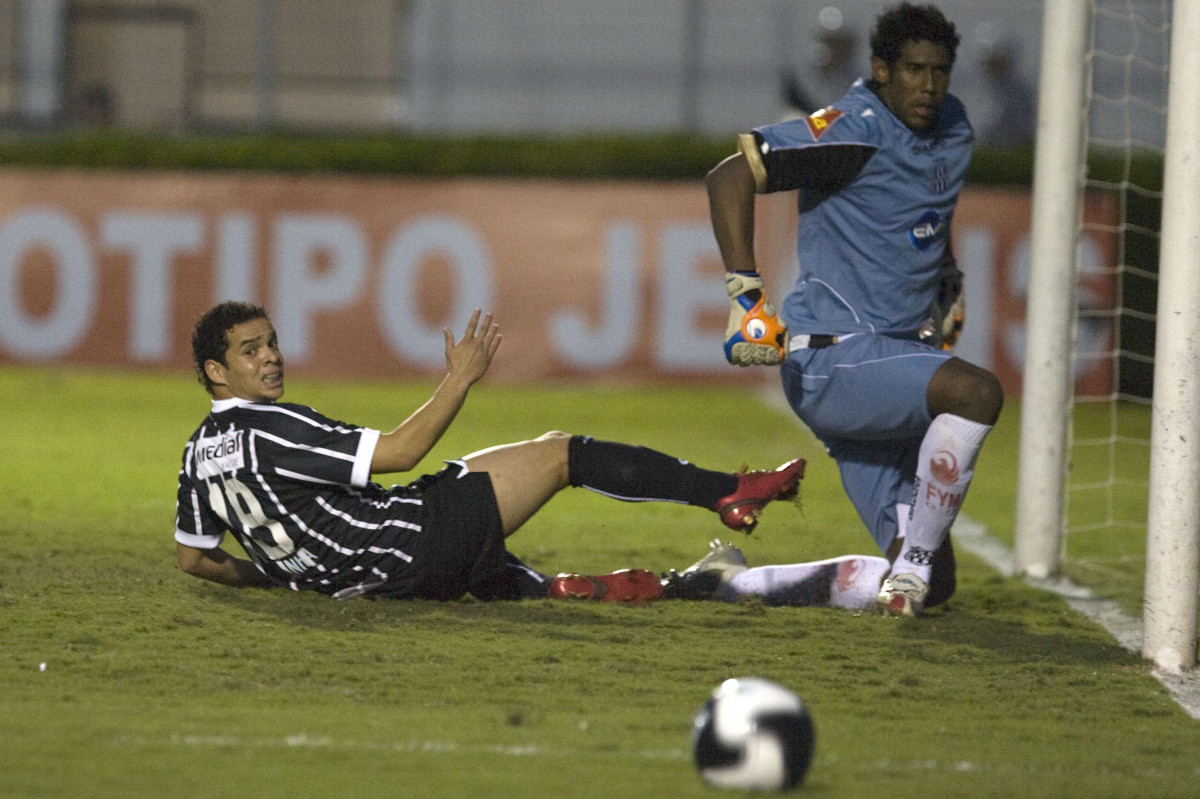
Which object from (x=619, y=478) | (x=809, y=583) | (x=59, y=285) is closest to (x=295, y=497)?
(x=619, y=478)

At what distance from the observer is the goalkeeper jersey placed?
4.93m

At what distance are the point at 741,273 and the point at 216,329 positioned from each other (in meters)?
1.64

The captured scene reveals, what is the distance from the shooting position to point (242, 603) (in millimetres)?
4871

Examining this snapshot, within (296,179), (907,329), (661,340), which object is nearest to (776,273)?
(661,340)

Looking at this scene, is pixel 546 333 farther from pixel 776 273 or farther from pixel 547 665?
pixel 547 665

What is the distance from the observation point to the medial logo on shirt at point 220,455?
15.4 feet

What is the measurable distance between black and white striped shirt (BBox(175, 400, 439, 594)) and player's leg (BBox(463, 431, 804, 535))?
305mm

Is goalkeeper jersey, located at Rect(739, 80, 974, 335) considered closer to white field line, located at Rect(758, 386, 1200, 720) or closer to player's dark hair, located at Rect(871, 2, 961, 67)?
player's dark hair, located at Rect(871, 2, 961, 67)

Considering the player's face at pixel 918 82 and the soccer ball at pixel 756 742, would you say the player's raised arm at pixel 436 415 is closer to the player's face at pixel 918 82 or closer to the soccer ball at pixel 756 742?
the player's face at pixel 918 82

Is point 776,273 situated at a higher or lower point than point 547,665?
higher

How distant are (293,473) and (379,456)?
0.27m

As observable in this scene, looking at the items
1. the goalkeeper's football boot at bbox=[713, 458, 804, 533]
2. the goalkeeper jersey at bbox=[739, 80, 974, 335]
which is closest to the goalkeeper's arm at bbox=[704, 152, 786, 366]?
the goalkeeper jersey at bbox=[739, 80, 974, 335]

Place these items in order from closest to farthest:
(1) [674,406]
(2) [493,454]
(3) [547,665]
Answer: (3) [547,665] < (2) [493,454] < (1) [674,406]

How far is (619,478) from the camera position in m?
4.96
